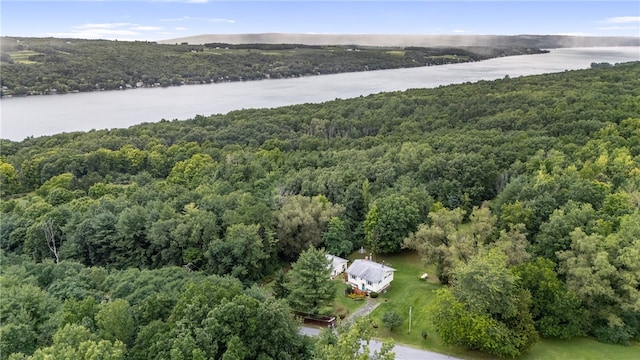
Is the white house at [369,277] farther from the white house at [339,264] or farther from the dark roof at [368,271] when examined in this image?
the white house at [339,264]

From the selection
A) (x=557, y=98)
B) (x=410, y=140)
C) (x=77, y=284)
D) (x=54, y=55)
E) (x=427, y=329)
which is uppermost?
(x=54, y=55)

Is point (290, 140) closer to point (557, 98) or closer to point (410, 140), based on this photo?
point (410, 140)

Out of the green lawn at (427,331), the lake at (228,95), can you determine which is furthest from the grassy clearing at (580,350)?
the lake at (228,95)

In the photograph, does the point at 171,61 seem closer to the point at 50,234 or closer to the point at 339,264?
the point at 50,234

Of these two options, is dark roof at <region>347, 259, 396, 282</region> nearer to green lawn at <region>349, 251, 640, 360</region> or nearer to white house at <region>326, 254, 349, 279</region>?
green lawn at <region>349, 251, 640, 360</region>

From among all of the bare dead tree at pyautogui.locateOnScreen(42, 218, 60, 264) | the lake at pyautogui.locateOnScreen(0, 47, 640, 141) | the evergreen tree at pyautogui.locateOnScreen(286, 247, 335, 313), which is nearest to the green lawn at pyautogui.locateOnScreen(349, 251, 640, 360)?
the evergreen tree at pyautogui.locateOnScreen(286, 247, 335, 313)

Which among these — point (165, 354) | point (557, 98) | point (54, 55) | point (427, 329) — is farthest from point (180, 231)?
point (54, 55)
